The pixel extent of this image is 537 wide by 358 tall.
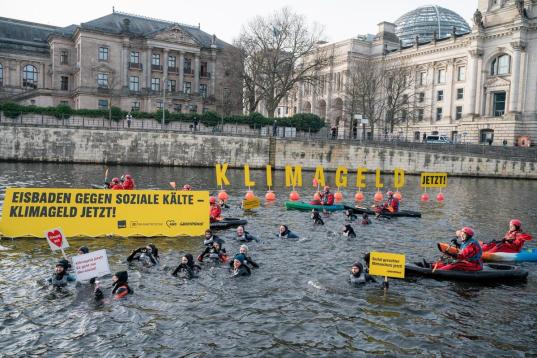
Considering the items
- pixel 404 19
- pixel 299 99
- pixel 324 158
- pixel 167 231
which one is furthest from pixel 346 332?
pixel 404 19

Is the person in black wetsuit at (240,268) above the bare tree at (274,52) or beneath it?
beneath

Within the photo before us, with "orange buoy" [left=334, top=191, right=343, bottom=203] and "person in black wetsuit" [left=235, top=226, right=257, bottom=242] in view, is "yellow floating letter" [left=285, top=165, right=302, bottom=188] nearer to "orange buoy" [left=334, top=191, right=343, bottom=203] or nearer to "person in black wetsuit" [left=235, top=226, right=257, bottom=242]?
"orange buoy" [left=334, top=191, right=343, bottom=203]

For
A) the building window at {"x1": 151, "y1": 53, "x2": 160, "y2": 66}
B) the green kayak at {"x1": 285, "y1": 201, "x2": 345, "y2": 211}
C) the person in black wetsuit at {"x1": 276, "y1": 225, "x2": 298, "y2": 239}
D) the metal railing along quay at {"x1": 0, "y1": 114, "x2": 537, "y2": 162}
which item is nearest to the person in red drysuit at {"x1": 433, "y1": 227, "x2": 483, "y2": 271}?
the person in black wetsuit at {"x1": 276, "y1": 225, "x2": 298, "y2": 239}

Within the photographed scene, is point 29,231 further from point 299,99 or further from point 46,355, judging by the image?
point 299,99

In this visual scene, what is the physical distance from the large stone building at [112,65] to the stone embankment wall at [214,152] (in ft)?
49.2

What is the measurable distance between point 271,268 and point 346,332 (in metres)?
5.41

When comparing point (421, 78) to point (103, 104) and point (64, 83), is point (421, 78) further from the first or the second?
point (64, 83)

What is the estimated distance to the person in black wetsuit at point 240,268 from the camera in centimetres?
1627

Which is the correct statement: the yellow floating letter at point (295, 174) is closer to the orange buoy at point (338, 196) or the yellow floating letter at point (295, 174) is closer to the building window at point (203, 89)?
the orange buoy at point (338, 196)

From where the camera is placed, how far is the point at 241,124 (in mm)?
60250

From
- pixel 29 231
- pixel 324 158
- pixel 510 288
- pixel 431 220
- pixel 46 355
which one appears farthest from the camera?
pixel 324 158

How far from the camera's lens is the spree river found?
11.6 m

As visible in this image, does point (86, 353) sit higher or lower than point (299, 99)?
lower

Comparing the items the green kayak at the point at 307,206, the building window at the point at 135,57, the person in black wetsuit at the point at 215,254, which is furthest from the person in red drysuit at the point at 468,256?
the building window at the point at 135,57
